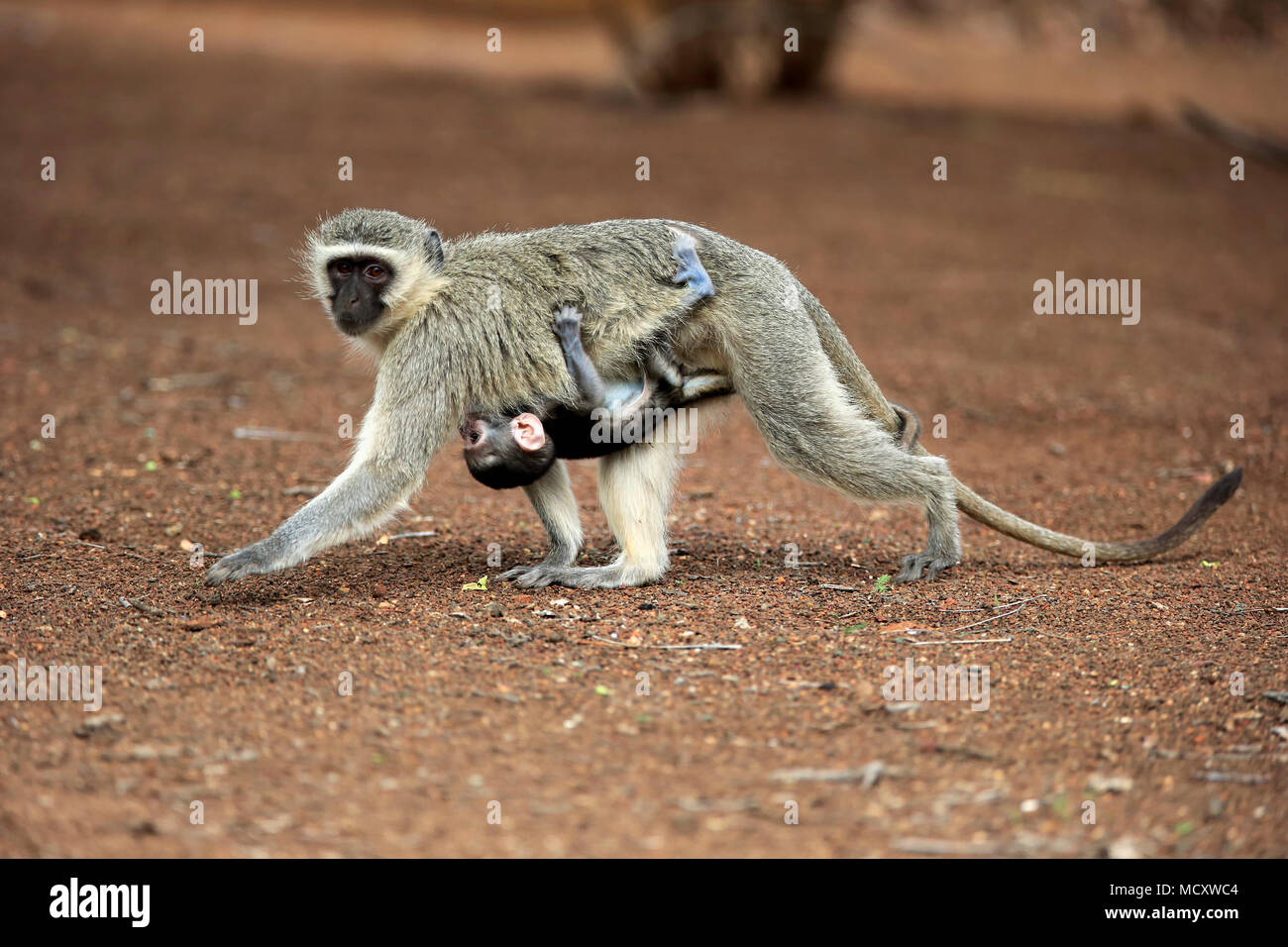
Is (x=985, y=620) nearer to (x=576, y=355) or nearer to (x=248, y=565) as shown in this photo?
(x=576, y=355)

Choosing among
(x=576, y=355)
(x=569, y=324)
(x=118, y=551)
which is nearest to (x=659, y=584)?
(x=576, y=355)

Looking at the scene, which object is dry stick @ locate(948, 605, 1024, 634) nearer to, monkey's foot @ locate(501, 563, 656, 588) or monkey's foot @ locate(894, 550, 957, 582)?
monkey's foot @ locate(894, 550, 957, 582)

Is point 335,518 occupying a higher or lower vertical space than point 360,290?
lower

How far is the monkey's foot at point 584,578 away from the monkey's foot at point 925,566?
48.9 inches

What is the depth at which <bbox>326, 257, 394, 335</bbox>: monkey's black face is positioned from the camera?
Result: 5.80 metres

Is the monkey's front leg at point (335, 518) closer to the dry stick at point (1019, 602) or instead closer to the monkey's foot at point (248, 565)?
the monkey's foot at point (248, 565)

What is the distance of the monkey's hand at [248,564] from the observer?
5.56 meters

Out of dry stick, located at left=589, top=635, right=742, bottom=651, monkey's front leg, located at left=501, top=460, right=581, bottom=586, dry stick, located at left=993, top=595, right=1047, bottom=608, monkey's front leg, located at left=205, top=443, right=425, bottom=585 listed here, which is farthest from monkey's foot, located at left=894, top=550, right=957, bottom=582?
monkey's front leg, located at left=205, top=443, right=425, bottom=585

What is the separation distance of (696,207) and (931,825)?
1128 cm

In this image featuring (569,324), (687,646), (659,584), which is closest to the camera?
(687,646)

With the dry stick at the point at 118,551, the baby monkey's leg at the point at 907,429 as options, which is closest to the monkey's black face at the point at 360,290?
the dry stick at the point at 118,551

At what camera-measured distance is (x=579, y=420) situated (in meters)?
6.04

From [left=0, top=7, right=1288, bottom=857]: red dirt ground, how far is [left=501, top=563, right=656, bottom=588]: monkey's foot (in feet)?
0.55

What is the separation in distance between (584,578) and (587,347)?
112cm
